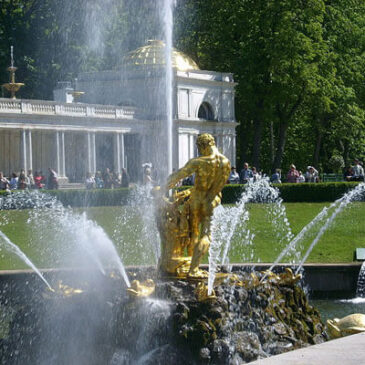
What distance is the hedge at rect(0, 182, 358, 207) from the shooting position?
97.0 ft

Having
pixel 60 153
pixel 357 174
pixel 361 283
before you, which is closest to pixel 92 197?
pixel 357 174

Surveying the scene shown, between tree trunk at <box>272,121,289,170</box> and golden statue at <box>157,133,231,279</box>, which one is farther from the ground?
tree trunk at <box>272,121,289,170</box>

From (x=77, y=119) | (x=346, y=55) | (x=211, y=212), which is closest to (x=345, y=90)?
(x=346, y=55)

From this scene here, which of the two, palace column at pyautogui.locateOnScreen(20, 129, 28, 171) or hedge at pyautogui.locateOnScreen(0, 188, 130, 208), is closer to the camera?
hedge at pyautogui.locateOnScreen(0, 188, 130, 208)

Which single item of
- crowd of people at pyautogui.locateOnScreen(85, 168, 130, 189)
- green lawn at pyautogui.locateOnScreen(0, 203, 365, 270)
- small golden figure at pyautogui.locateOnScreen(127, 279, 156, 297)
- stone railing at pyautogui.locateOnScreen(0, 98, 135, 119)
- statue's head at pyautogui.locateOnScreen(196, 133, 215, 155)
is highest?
stone railing at pyautogui.locateOnScreen(0, 98, 135, 119)

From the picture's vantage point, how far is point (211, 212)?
1228 cm

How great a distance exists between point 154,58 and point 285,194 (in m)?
26.1

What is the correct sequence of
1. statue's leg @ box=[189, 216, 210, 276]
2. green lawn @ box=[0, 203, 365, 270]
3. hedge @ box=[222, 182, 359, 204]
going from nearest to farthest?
statue's leg @ box=[189, 216, 210, 276], green lawn @ box=[0, 203, 365, 270], hedge @ box=[222, 182, 359, 204]

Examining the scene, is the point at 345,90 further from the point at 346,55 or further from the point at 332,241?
the point at 332,241

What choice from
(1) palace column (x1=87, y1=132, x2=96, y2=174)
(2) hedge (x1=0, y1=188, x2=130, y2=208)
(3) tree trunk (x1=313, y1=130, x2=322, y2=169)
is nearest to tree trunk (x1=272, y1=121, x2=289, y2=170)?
(3) tree trunk (x1=313, y1=130, x2=322, y2=169)

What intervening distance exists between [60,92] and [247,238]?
3265cm

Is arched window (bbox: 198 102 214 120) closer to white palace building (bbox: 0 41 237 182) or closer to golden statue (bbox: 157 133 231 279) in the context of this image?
white palace building (bbox: 0 41 237 182)

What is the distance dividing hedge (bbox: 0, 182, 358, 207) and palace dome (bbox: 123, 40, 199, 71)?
24598 mm

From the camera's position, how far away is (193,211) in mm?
12305
